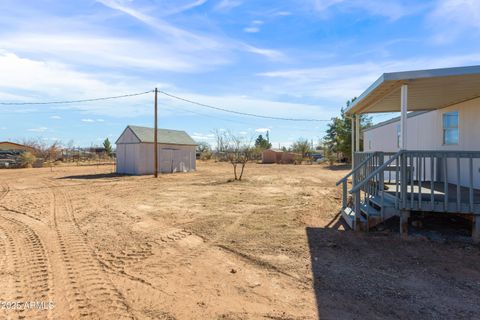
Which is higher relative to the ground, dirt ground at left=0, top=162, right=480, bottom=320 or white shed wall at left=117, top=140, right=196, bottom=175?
white shed wall at left=117, top=140, right=196, bottom=175

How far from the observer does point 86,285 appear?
3654 mm

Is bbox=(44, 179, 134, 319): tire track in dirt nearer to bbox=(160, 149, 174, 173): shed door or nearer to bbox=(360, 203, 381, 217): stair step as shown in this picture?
bbox=(360, 203, 381, 217): stair step

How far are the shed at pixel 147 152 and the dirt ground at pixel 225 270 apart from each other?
15094mm

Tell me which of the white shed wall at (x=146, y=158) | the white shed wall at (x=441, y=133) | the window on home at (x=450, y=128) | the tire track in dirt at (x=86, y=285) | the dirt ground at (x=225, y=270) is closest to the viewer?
the tire track in dirt at (x=86, y=285)

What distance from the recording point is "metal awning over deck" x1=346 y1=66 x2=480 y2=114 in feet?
17.4

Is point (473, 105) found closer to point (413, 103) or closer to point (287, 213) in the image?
point (413, 103)

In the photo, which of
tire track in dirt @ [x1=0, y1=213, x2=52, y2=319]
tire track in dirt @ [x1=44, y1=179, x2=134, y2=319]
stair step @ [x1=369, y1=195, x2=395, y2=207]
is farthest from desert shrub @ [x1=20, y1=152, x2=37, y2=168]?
stair step @ [x1=369, y1=195, x2=395, y2=207]

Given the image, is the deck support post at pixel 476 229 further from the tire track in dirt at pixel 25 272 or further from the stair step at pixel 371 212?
the tire track in dirt at pixel 25 272

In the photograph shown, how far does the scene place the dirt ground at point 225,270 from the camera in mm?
3180

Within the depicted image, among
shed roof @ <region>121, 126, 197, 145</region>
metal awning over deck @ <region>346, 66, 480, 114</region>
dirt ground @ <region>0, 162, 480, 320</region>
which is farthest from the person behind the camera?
shed roof @ <region>121, 126, 197, 145</region>

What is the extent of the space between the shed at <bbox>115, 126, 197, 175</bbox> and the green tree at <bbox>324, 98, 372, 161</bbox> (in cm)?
2039

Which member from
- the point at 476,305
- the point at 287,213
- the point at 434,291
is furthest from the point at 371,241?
the point at 287,213

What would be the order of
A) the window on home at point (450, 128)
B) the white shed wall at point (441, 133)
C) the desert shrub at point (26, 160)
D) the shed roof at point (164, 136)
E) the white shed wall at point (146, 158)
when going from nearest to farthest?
the white shed wall at point (441, 133)
the window on home at point (450, 128)
the white shed wall at point (146, 158)
the shed roof at point (164, 136)
the desert shrub at point (26, 160)

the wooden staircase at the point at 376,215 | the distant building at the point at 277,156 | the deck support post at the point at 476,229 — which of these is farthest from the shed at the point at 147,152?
the distant building at the point at 277,156
